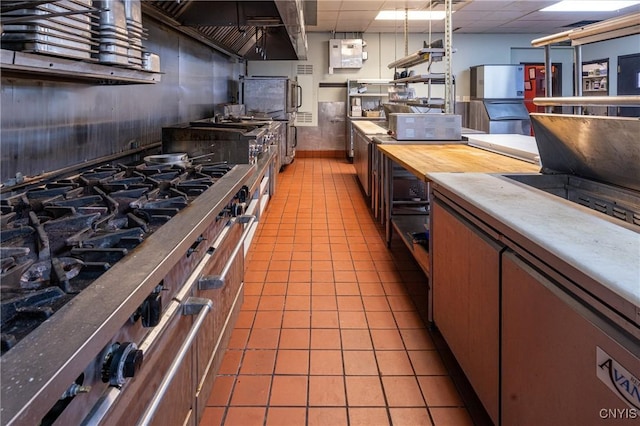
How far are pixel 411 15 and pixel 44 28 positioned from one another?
24.5 ft

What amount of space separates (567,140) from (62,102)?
6.93ft

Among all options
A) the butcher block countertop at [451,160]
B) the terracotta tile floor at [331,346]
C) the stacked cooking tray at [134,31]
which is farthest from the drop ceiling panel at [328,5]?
the stacked cooking tray at [134,31]

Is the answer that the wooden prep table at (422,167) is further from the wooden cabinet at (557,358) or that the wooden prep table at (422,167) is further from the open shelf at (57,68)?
the open shelf at (57,68)

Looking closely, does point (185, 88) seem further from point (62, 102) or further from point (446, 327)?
point (446, 327)

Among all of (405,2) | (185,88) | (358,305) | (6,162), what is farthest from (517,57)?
(6,162)

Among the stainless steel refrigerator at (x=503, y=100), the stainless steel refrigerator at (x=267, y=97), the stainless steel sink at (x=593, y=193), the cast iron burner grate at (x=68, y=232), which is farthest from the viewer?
the stainless steel refrigerator at (x=503, y=100)

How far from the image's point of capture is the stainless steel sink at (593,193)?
5.29 feet

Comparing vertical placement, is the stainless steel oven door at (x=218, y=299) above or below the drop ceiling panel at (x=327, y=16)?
below

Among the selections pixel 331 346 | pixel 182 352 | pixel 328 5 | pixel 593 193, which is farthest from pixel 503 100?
pixel 182 352

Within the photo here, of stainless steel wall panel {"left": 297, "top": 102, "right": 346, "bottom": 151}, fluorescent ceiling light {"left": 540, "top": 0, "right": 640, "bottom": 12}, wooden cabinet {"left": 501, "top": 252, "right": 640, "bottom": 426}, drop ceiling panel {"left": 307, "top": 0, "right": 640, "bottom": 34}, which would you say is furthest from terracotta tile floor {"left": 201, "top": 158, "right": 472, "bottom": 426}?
stainless steel wall panel {"left": 297, "top": 102, "right": 346, "bottom": 151}

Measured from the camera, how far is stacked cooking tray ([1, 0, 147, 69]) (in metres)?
1.28

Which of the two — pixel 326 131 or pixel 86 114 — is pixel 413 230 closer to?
pixel 86 114

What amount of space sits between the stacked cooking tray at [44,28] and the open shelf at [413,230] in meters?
1.85

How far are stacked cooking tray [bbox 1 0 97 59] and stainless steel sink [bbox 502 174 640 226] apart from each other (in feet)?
5.76
